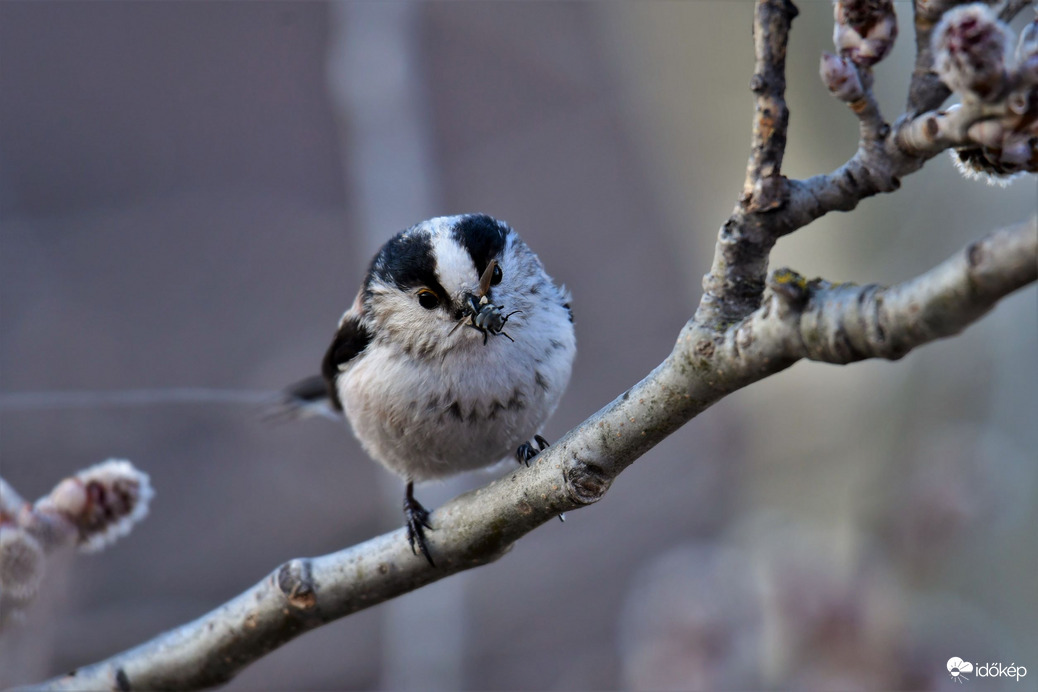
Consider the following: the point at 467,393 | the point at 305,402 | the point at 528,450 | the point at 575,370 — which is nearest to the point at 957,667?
the point at 528,450

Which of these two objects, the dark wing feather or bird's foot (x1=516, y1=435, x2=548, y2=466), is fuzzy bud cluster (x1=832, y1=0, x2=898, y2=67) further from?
the dark wing feather

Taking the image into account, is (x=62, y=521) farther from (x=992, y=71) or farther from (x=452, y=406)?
(x=992, y=71)

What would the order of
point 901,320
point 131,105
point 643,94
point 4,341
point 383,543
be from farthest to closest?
point 131,105
point 643,94
point 4,341
point 383,543
point 901,320

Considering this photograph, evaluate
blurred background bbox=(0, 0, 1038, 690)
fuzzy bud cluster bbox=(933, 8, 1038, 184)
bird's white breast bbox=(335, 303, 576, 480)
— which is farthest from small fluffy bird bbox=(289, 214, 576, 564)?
fuzzy bud cluster bbox=(933, 8, 1038, 184)

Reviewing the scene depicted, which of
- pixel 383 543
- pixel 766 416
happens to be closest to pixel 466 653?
pixel 766 416

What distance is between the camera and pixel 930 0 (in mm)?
1092

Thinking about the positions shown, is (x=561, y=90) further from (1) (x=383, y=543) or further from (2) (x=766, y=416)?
(1) (x=383, y=543)

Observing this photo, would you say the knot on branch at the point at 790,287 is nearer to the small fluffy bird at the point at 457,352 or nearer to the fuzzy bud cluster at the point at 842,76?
the fuzzy bud cluster at the point at 842,76

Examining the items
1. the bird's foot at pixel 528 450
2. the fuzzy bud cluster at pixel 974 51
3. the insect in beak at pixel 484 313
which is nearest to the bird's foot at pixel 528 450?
the bird's foot at pixel 528 450

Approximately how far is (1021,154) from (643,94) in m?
4.38

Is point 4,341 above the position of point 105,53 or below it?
below

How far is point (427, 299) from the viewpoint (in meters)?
2.26

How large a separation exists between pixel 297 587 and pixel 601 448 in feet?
2.50

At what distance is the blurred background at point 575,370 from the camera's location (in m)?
2.24
